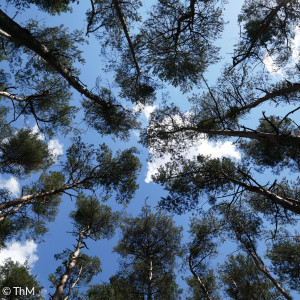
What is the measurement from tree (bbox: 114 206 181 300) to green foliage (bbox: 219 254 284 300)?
7.92ft

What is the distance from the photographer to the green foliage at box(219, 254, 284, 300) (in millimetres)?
8914

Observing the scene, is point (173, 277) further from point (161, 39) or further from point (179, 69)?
point (161, 39)

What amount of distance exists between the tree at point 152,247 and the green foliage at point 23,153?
5.60 metres

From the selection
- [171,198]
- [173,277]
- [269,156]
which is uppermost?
[269,156]

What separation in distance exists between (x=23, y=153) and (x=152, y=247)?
7949 mm

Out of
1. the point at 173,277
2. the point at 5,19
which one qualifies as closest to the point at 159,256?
the point at 173,277

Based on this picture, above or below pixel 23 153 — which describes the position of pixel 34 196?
below

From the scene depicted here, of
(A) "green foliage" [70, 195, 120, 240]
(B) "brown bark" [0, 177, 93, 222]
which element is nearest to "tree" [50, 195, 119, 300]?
(A) "green foliage" [70, 195, 120, 240]

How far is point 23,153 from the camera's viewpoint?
33.9 ft

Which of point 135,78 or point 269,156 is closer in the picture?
point 135,78

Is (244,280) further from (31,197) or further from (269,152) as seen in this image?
(31,197)

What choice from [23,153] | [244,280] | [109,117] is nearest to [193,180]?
[109,117]

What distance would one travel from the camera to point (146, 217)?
11148 millimetres

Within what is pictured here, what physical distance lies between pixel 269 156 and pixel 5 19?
33.8 feet
